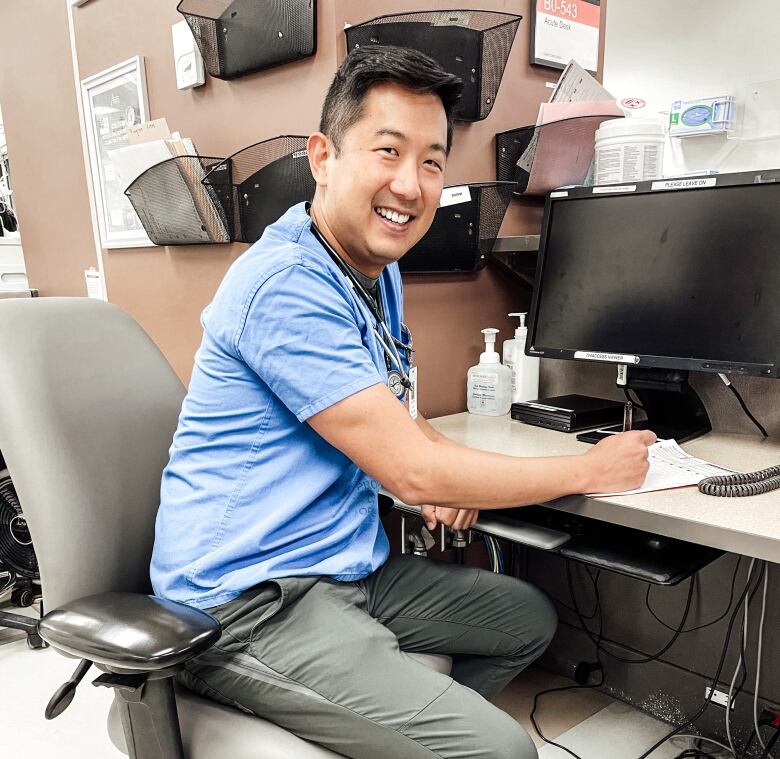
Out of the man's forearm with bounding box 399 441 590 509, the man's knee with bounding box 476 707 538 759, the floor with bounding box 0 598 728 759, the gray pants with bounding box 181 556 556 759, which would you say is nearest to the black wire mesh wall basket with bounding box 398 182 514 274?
the man's forearm with bounding box 399 441 590 509

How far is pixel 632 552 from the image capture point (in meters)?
1.03

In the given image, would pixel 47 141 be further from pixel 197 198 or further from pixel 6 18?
pixel 197 198

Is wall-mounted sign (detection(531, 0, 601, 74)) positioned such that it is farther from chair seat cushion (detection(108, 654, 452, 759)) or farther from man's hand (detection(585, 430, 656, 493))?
chair seat cushion (detection(108, 654, 452, 759))

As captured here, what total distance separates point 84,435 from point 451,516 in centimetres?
57

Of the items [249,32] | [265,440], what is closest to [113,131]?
[249,32]

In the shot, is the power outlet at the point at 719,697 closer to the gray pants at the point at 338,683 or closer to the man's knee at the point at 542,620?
the man's knee at the point at 542,620

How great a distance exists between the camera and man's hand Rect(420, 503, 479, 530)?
3.59ft

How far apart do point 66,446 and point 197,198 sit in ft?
2.90

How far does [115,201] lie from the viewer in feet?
7.00

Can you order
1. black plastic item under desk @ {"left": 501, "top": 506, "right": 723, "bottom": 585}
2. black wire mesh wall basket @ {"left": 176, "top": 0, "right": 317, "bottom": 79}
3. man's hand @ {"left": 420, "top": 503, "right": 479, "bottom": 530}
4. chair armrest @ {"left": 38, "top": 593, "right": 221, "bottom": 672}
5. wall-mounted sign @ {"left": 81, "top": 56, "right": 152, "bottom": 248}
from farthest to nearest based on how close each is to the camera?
wall-mounted sign @ {"left": 81, "top": 56, "right": 152, "bottom": 248}
black wire mesh wall basket @ {"left": 176, "top": 0, "right": 317, "bottom": 79}
man's hand @ {"left": 420, "top": 503, "right": 479, "bottom": 530}
black plastic item under desk @ {"left": 501, "top": 506, "right": 723, "bottom": 585}
chair armrest @ {"left": 38, "top": 593, "right": 221, "bottom": 672}

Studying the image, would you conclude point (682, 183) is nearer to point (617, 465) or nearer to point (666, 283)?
point (666, 283)

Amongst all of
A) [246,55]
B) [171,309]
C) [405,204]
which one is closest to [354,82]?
[405,204]

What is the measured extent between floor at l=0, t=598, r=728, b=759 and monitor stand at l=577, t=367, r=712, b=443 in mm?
750

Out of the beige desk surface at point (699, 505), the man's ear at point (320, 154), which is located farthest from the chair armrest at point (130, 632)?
the man's ear at point (320, 154)
